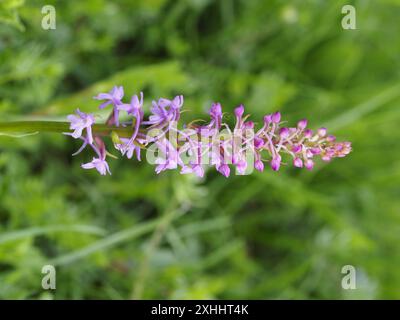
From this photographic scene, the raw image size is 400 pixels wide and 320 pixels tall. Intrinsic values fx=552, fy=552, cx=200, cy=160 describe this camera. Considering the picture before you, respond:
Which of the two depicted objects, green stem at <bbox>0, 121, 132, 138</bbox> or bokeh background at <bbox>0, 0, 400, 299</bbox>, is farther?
bokeh background at <bbox>0, 0, 400, 299</bbox>

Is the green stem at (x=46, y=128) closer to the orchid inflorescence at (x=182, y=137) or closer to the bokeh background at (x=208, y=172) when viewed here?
the orchid inflorescence at (x=182, y=137)

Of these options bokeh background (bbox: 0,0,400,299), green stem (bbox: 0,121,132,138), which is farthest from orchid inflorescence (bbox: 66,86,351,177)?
bokeh background (bbox: 0,0,400,299)

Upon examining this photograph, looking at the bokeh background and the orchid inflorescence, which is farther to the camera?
the bokeh background

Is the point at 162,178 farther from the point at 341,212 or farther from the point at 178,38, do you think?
the point at 341,212

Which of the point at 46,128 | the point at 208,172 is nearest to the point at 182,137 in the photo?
the point at 46,128

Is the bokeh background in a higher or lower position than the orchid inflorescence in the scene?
higher

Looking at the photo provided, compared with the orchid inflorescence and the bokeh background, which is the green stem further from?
the bokeh background
